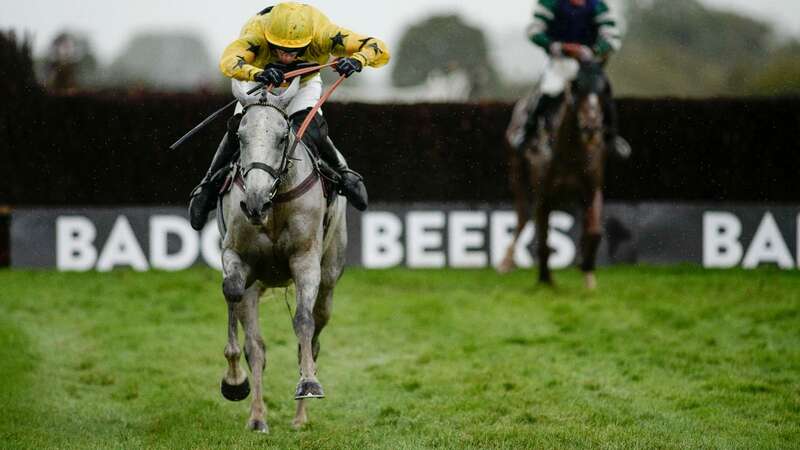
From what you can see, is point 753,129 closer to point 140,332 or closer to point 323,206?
point 140,332

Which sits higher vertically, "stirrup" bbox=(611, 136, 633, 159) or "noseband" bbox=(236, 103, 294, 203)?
"stirrup" bbox=(611, 136, 633, 159)

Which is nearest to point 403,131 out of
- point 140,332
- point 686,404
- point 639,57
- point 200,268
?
point 200,268

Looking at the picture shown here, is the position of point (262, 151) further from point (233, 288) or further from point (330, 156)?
point (330, 156)

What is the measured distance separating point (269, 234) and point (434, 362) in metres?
3.72

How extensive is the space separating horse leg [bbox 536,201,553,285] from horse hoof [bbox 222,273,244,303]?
774 centimetres

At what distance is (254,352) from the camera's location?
7719 mm

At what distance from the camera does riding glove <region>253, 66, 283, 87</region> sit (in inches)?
280

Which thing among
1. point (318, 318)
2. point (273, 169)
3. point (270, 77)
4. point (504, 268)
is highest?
point (270, 77)

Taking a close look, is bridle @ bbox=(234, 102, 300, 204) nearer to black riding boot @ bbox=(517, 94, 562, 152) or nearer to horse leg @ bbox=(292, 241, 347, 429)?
horse leg @ bbox=(292, 241, 347, 429)

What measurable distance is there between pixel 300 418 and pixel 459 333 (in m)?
4.18

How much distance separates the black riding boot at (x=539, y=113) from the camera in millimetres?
14090

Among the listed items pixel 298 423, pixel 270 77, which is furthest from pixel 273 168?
pixel 298 423

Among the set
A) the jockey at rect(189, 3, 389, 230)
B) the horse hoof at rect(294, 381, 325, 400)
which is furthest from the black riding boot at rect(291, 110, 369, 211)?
the horse hoof at rect(294, 381, 325, 400)

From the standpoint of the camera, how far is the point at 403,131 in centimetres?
1692
